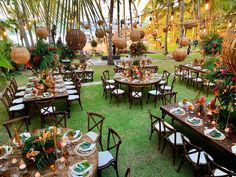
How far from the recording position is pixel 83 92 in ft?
28.2

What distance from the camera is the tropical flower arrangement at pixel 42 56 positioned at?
7.98 meters

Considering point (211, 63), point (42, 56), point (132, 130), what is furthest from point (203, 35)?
point (42, 56)

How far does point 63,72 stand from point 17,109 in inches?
164

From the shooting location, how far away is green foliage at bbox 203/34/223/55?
8.61 meters

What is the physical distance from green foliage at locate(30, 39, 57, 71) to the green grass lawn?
1979mm

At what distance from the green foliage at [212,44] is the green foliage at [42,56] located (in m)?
7.16

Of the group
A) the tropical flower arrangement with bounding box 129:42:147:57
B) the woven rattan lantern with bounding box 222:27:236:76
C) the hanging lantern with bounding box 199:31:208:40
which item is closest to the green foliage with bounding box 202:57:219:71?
the hanging lantern with bounding box 199:31:208:40

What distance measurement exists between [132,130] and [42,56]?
Answer: 205 inches

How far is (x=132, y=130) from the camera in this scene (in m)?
5.44

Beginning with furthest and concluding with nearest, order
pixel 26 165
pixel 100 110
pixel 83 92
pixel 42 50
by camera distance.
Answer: pixel 83 92 → pixel 42 50 → pixel 100 110 → pixel 26 165

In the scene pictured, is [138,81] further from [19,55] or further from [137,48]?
[19,55]

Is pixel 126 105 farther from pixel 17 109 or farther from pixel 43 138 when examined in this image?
pixel 43 138

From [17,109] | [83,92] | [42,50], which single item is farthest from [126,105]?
[42,50]

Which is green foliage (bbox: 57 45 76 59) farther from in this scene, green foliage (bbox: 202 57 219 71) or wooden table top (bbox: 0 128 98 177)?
wooden table top (bbox: 0 128 98 177)
